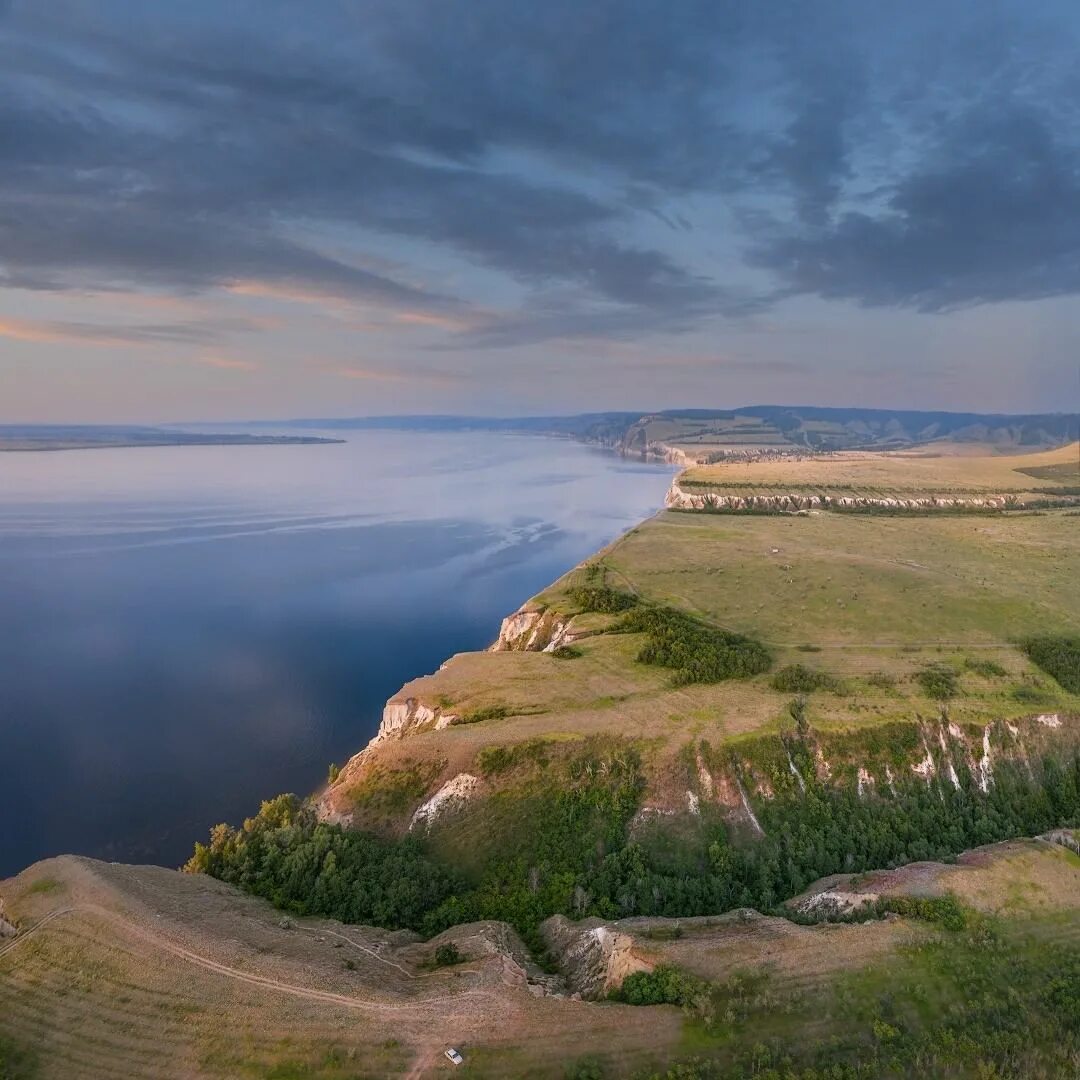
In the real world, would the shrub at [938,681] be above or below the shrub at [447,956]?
above

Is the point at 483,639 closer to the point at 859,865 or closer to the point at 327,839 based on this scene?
the point at 327,839

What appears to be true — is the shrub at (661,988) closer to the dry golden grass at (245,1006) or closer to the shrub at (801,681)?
the dry golden grass at (245,1006)

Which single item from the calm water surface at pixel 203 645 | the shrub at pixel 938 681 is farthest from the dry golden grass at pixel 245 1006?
the shrub at pixel 938 681

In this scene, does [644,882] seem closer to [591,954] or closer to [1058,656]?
[591,954]

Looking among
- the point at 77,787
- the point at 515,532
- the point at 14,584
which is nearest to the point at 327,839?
the point at 77,787

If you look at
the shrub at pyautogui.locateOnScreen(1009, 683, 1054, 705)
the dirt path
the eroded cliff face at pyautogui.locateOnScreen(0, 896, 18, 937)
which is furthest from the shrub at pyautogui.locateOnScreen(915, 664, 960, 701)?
Result: the eroded cliff face at pyautogui.locateOnScreen(0, 896, 18, 937)

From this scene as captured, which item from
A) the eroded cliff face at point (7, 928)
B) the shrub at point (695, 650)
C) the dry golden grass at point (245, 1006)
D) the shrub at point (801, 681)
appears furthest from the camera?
the shrub at point (695, 650)
